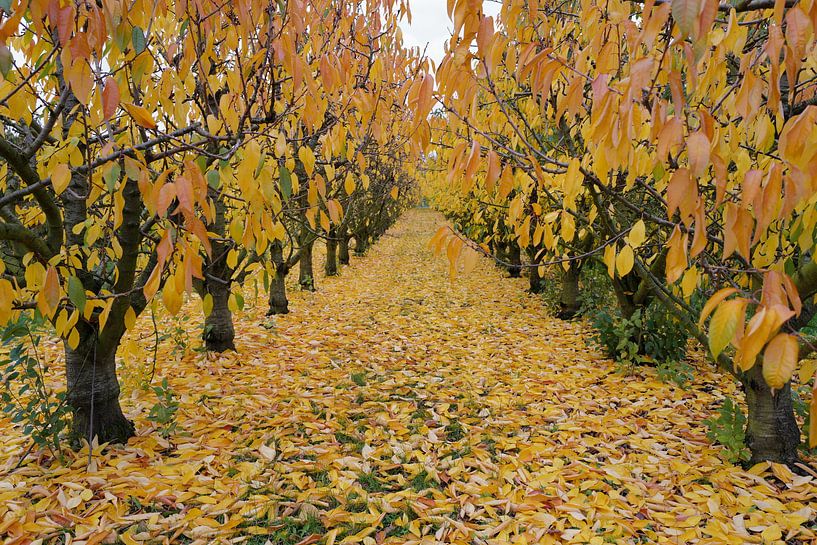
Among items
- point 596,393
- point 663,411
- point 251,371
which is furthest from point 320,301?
point 663,411

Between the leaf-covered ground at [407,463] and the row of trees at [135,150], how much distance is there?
0.55 meters

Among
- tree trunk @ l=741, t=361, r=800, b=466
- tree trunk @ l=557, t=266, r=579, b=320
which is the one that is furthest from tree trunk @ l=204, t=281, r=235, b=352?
tree trunk @ l=557, t=266, r=579, b=320

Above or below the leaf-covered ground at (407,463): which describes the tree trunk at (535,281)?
above

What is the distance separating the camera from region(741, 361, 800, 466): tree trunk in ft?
9.27

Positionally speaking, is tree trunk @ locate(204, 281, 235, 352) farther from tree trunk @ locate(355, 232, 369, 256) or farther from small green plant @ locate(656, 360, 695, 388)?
tree trunk @ locate(355, 232, 369, 256)

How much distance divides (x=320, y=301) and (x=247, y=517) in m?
5.47

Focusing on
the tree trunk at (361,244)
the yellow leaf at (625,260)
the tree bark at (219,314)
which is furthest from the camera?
the tree trunk at (361,244)

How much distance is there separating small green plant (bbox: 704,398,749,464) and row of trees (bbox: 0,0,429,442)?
2794 mm

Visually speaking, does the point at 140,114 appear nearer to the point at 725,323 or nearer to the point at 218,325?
the point at 725,323

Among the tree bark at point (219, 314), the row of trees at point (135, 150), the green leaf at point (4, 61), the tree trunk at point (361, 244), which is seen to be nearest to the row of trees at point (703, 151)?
the row of trees at point (135, 150)

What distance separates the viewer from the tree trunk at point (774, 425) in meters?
2.83

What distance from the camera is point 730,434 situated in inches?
117

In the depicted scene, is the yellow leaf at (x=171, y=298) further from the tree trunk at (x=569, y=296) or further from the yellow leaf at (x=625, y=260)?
the tree trunk at (x=569, y=296)

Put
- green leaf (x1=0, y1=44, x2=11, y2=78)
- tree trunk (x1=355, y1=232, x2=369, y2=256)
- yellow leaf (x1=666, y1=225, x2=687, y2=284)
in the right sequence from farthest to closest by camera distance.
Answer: tree trunk (x1=355, y1=232, x2=369, y2=256) < yellow leaf (x1=666, y1=225, x2=687, y2=284) < green leaf (x1=0, y1=44, x2=11, y2=78)
